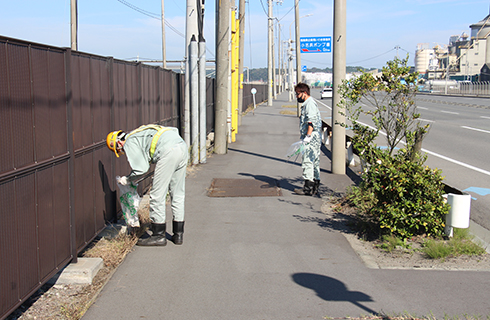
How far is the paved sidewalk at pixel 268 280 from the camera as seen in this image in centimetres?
413

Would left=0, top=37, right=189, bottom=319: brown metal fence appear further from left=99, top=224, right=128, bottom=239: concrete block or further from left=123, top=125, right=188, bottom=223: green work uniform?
left=123, top=125, right=188, bottom=223: green work uniform

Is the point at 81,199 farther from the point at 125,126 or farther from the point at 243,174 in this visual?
the point at 243,174

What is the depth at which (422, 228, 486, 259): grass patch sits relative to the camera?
213 inches

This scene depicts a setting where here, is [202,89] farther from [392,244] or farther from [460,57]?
[460,57]

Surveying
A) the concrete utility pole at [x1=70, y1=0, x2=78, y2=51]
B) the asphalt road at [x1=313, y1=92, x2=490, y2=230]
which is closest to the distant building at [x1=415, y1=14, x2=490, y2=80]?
the asphalt road at [x1=313, y1=92, x2=490, y2=230]

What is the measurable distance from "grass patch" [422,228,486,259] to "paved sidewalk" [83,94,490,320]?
1.43 feet

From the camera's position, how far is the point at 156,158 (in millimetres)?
5637

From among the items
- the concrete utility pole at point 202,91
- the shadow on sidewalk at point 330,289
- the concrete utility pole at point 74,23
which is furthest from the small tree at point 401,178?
the concrete utility pole at point 74,23

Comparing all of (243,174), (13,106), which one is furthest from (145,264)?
(243,174)

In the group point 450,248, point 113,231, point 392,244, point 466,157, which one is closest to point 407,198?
point 392,244

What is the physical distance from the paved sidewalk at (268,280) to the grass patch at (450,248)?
1.43 ft

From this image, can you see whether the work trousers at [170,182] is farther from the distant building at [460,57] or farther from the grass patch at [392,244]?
the distant building at [460,57]

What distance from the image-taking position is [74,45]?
1892 centimetres

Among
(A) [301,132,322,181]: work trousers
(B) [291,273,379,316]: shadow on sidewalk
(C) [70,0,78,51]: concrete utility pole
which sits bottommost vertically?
(B) [291,273,379,316]: shadow on sidewalk
